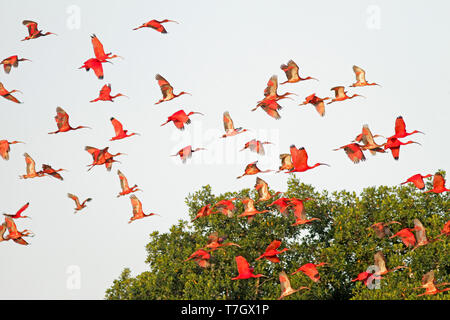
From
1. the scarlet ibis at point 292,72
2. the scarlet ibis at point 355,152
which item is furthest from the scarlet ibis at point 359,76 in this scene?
the scarlet ibis at point 355,152

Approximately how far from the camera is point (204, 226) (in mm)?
42031

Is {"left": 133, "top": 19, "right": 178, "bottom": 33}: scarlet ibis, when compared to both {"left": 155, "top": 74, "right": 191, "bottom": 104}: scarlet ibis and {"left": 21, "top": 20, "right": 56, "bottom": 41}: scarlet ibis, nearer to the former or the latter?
{"left": 155, "top": 74, "right": 191, "bottom": 104}: scarlet ibis

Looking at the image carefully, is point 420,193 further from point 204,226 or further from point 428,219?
point 204,226

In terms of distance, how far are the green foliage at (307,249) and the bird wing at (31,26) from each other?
15.0 metres

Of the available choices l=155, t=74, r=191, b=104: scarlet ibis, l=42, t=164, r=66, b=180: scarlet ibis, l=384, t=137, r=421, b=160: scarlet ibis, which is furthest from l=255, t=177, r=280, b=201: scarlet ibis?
l=42, t=164, r=66, b=180: scarlet ibis

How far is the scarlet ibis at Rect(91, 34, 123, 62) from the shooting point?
87.3ft

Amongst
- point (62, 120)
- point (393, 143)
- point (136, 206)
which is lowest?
point (136, 206)

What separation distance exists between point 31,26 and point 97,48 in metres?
3.90

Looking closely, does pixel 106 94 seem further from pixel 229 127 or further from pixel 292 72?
pixel 292 72

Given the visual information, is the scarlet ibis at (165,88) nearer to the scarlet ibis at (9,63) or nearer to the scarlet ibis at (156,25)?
the scarlet ibis at (156,25)

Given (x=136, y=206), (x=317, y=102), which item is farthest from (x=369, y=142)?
(x=136, y=206)

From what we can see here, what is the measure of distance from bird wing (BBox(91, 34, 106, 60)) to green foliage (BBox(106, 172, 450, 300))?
14.6 metres

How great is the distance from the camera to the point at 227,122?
28281mm
